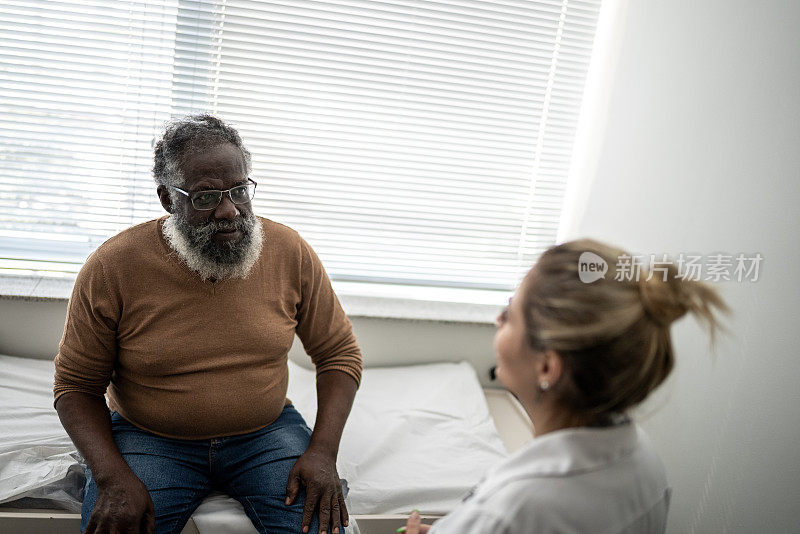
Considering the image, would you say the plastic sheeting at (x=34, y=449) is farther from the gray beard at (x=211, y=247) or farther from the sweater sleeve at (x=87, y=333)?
the gray beard at (x=211, y=247)

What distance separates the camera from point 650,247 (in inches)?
75.1

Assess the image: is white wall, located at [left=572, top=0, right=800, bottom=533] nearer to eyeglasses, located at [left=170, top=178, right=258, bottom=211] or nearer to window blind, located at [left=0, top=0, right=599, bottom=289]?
window blind, located at [left=0, top=0, right=599, bottom=289]

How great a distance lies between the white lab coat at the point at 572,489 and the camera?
788mm

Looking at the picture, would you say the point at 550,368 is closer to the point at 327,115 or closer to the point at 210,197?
the point at 210,197

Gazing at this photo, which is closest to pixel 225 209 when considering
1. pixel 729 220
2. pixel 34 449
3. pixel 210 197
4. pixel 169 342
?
pixel 210 197

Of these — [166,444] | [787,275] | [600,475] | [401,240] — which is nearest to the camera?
[600,475]

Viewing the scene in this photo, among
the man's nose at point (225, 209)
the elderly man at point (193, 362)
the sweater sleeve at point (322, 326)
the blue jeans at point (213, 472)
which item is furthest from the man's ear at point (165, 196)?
the blue jeans at point (213, 472)

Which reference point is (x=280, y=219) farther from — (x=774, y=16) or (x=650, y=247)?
(x=774, y=16)

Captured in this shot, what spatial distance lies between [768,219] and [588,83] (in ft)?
4.03

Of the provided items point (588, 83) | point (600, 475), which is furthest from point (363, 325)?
point (600, 475)

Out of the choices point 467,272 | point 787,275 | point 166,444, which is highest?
point 787,275

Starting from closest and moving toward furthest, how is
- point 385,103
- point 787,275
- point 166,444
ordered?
point 787,275, point 166,444, point 385,103

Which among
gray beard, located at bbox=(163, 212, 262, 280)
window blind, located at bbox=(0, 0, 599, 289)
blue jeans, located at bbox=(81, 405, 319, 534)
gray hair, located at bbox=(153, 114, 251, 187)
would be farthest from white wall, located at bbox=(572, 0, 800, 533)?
gray hair, located at bbox=(153, 114, 251, 187)

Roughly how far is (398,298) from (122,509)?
1.31m
